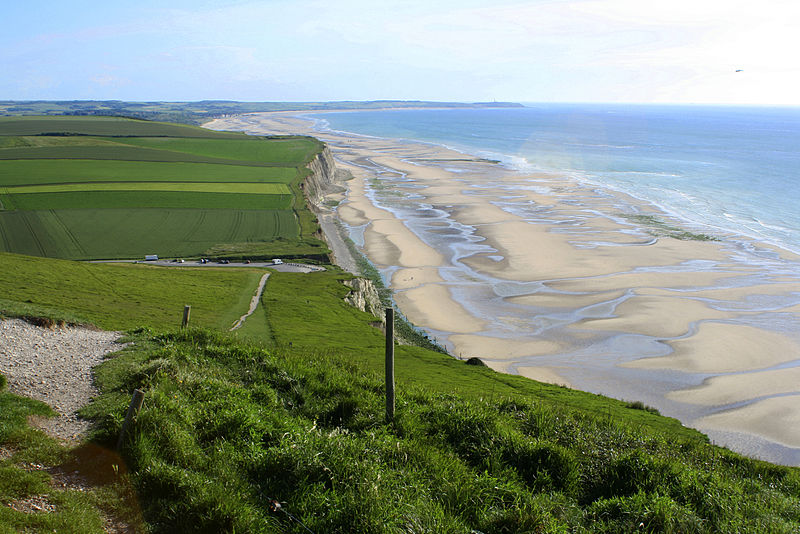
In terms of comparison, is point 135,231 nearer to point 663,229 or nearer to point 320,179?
point 320,179

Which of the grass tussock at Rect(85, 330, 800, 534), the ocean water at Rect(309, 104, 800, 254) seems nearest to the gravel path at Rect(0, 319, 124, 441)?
the grass tussock at Rect(85, 330, 800, 534)

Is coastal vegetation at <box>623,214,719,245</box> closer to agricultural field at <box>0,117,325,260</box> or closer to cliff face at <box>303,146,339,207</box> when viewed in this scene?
agricultural field at <box>0,117,325,260</box>

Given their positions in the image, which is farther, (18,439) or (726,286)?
(726,286)

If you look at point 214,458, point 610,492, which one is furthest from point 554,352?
point 214,458

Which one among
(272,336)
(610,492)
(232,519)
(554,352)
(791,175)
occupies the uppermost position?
(791,175)

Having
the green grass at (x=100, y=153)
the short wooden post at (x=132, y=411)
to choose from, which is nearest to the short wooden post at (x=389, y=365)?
the short wooden post at (x=132, y=411)

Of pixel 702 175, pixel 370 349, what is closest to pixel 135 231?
pixel 370 349

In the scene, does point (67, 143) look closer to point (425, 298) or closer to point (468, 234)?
point (468, 234)
